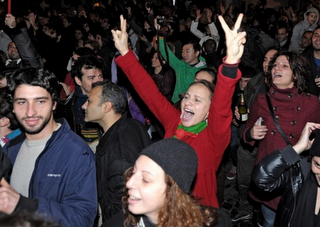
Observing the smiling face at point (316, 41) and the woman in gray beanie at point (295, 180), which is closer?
the woman in gray beanie at point (295, 180)

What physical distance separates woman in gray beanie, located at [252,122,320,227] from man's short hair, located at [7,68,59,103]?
170cm

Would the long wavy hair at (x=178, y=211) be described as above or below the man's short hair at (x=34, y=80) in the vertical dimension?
below

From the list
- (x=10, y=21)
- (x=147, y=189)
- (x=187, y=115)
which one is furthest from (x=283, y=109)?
(x=10, y=21)

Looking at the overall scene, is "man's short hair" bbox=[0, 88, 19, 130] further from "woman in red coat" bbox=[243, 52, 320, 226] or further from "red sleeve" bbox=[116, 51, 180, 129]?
"woman in red coat" bbox=[243, 52, 320, 226]

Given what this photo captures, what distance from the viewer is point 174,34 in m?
9.02

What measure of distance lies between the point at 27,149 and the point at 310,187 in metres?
2.04

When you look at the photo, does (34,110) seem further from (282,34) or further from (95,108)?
(282,34)

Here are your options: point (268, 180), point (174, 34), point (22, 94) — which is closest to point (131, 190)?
point (22, 94)

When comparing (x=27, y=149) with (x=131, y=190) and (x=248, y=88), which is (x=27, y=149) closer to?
(x=131, y=190)

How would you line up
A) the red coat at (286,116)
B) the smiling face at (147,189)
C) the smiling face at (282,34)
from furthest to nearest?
1. the smiling face at (282,34)
2. the red coat at (286,116)
3. the smiling face at (147,189)

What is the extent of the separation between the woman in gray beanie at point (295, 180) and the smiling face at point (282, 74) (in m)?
0.96

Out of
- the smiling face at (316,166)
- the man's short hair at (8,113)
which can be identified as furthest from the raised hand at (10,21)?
the smiling face at (316,166)

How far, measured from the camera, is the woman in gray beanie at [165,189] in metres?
2.33

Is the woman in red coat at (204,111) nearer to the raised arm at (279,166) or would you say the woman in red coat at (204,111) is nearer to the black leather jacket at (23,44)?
the raised arm at (279,166)
